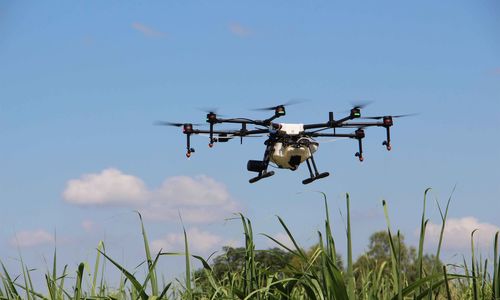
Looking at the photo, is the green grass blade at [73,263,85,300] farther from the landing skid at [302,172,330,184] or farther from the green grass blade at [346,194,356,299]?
the landing skid at [302,172,330,184]

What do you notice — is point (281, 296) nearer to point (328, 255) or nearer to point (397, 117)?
point (328, 255)

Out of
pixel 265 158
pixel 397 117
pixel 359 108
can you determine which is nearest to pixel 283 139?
pixel 265 158

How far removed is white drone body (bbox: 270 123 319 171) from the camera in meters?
30.9

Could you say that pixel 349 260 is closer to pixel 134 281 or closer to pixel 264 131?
pixel 134 281

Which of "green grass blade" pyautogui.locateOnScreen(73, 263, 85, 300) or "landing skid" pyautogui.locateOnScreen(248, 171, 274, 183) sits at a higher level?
"green grass blade" pyautogui.locateOnScreen(73, 263, 85, 300)

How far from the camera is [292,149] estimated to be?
3086 cm

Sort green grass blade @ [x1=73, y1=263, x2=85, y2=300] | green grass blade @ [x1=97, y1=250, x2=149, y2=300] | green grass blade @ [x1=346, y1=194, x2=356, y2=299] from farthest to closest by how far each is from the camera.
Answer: green grass blade @ [x1=73, y1=263, x2=85, y2=300], green grass blade @ [x1=97, y1=250, x2=149, y2=300], green grass blade @ [x1=346, y1=194, x2=356, y2=299]

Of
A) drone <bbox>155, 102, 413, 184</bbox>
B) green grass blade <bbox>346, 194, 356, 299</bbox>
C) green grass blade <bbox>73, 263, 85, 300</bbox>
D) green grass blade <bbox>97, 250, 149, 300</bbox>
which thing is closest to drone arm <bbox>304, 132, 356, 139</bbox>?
drone <bbox>155, 102, 413, 184</bbox>

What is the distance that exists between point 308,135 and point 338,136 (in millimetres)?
2453

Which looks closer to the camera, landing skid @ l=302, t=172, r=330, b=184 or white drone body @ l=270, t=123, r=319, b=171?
white drone body @ l=270, t=123, r=319, b=171

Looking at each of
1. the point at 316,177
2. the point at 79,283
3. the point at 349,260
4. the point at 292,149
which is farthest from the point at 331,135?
the point at 349,260

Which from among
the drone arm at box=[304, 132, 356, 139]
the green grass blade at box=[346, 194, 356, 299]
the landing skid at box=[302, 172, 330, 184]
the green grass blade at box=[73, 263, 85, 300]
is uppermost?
the drone arm at box=[304, 132, 356, 139]

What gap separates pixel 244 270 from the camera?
16.8ft

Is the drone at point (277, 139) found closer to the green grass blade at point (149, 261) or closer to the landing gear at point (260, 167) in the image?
the landing gear at point (260, 167)
